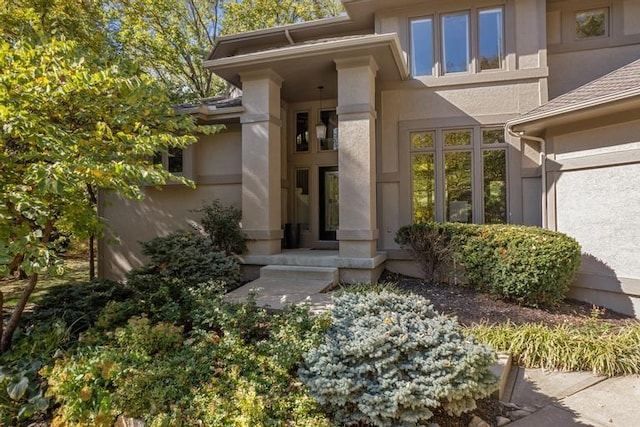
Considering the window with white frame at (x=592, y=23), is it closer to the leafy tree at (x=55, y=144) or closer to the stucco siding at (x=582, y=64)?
the stucco siding at (x=582, y=64)

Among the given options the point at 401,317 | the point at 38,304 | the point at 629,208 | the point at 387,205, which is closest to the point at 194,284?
the point at 38,304

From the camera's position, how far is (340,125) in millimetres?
7105

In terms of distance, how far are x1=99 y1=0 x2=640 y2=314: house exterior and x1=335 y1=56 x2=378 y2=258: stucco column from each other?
0.08 ft

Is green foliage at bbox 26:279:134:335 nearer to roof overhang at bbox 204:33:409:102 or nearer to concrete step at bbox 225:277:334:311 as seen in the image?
concrete step at bbox 225:277:334:311

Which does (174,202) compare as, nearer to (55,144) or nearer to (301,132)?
(301,132)

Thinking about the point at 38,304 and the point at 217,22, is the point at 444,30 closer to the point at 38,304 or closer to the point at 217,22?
the point at 38,304

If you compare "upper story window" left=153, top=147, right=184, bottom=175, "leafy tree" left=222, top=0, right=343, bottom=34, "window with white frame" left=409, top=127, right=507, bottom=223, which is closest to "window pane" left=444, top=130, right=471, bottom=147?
"window with white frame" left=409, top=127, right=507, bottom=223

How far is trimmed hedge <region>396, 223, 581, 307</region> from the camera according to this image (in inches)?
225

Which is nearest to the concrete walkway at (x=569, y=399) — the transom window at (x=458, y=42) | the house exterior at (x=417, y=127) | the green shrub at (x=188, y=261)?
the house exterior at (x=417, y=127)

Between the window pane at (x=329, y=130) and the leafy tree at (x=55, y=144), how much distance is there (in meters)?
5.50

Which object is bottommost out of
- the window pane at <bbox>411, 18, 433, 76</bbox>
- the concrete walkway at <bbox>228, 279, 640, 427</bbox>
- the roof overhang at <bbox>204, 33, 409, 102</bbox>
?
the concrete walkway at <bbox>228, 279, 640, 427</bbox>

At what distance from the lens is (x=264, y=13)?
17.1 meters

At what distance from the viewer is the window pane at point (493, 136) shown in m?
7.94

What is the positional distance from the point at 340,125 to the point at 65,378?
567 centimetres
